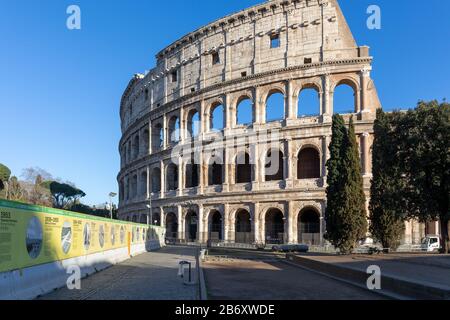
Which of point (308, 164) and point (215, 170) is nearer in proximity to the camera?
point (308, 164)

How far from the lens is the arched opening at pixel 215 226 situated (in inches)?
1773

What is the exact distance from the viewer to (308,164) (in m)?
42.1

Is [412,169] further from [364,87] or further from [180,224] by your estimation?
[180,224]

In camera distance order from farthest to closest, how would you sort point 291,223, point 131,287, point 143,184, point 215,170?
point 143,184 < point 215,170 < point 291,223 < point 131,287

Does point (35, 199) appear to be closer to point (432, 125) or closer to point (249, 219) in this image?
point (249, 219)

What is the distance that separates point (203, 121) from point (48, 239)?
114 feet

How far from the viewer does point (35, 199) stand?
72250 mm

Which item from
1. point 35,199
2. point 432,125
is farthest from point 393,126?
point 35,199

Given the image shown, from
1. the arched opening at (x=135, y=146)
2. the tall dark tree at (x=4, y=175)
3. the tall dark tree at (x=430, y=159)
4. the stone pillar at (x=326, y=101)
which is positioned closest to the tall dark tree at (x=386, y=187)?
the tall dark tree at (x=430, y=159)

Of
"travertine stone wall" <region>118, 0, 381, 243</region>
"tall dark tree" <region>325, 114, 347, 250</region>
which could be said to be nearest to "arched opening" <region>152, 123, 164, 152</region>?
"travertine stone wall" <region>118, 0, 381, 243</region>

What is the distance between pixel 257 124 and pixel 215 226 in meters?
12.5

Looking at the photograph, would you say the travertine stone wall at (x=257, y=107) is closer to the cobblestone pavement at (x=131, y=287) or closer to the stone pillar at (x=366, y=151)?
the stone pillar at (x=366, y=151)

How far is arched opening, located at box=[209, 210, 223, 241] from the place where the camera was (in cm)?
4503

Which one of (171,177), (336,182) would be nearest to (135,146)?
(171,177)
